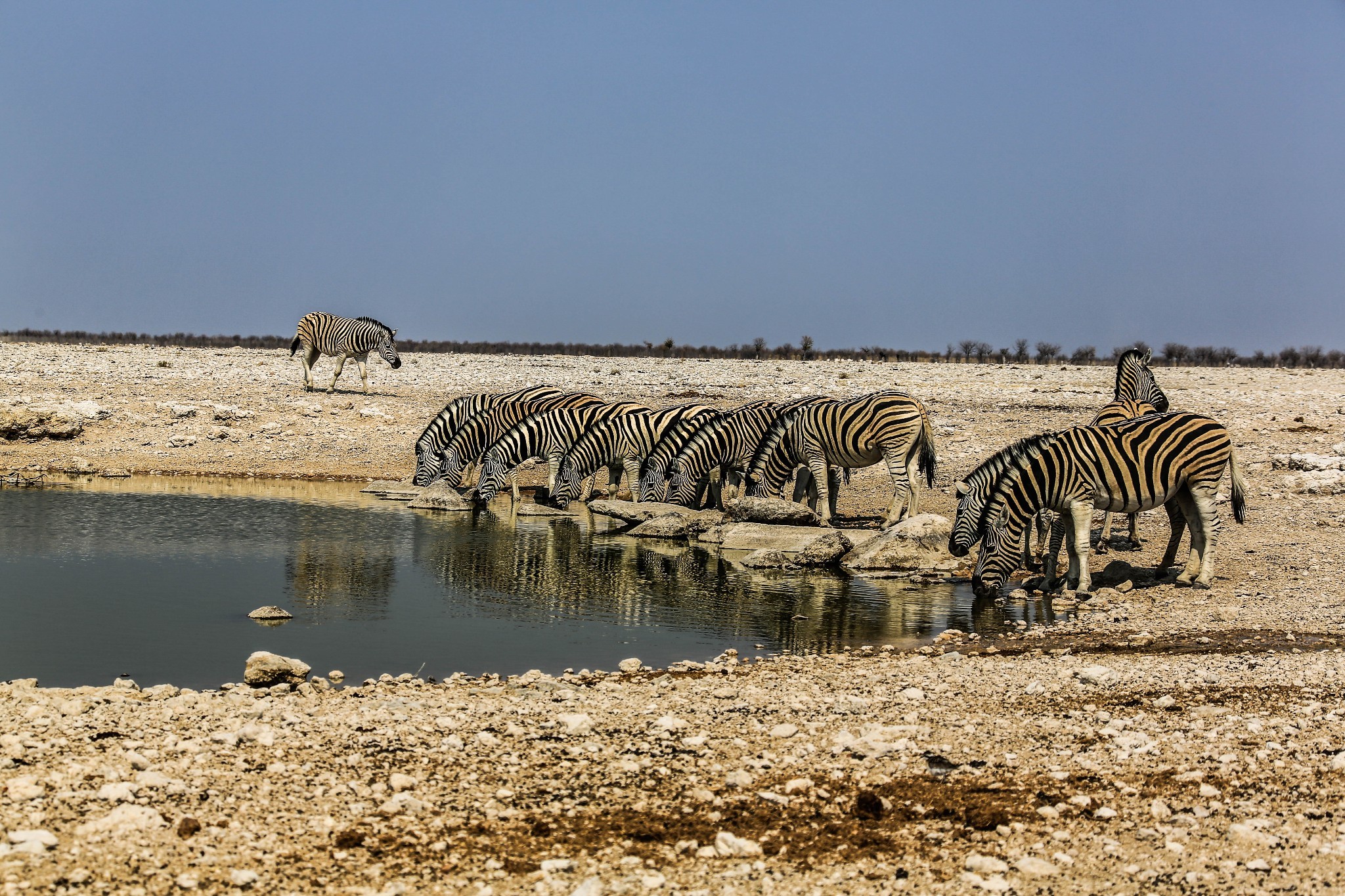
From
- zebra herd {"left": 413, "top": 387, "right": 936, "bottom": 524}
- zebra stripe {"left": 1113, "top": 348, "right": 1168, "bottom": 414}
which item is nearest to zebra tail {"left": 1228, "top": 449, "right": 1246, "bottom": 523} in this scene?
zebra herd {"left": 413, "top": 387, "right": 936, "bottom": 524}

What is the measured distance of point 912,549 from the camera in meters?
14.7

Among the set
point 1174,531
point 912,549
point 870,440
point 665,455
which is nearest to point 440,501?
point 665,455

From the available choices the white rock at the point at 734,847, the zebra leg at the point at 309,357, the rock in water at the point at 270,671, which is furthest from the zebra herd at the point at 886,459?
the zebra leg at the point at 309,357

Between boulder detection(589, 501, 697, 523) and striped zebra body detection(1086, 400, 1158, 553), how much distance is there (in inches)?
231

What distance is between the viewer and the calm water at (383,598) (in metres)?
10.1

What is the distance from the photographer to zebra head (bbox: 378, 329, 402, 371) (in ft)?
107

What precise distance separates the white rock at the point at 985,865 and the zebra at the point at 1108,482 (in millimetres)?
8231

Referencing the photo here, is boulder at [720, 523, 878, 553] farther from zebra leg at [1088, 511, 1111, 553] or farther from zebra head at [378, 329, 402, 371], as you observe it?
zebra head at [378, 329, 402, 371]

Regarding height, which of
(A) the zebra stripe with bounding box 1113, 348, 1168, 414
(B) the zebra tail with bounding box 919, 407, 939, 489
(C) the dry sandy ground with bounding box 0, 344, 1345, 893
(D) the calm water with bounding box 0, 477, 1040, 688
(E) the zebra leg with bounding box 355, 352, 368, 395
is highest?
(A) the zebra stripe with bounding box 1113, 348, 1168, 414

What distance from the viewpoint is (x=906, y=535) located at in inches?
591

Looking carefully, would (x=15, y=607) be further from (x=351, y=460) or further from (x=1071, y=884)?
(x=351, y=460)

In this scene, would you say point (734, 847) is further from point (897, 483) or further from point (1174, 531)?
point (897, 483)

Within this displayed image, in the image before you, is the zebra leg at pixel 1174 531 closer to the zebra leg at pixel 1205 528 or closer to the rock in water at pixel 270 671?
the zebra leg at pixel 1205 528

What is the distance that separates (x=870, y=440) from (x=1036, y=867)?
1298 cm
